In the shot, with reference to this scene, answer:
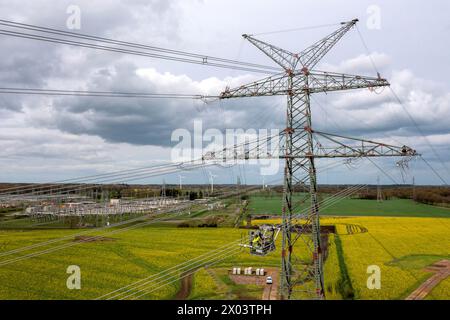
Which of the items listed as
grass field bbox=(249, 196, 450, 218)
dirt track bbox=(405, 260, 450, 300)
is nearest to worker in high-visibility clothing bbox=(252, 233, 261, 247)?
dirt track bbox=(405, 260, 450, 300)

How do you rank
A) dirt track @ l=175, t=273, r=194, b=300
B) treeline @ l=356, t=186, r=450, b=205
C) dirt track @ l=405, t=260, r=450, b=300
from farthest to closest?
treeline @ l=356, t=186, r=450, b=205, dirt track @ l=175, t=273, r=194, b=300, dirt track @ l=405, t=260, r=450, b=300

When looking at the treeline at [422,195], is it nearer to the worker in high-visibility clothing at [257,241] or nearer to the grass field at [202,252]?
the grass field at [202,252]

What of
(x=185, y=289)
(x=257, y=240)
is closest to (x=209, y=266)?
(x=185, y=289)

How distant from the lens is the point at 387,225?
6988 cm

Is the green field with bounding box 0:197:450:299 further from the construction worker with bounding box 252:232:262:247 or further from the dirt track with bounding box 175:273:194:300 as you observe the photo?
the construction worker with bounding box 252:232:262:247

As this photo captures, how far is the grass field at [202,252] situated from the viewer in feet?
111

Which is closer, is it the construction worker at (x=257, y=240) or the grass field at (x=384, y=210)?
the construction worker at (x=257, y=240)

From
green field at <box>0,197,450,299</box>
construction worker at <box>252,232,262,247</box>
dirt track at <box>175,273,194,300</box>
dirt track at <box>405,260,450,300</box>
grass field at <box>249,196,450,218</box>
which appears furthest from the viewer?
grass field at <box>249,196,450,218</box>

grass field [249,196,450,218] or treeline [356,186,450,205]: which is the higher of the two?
treeline [356,186,450,205]

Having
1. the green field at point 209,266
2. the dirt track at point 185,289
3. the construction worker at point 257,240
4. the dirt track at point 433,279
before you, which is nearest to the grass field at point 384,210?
the green field at point 209,266

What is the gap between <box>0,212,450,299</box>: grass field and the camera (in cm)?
3381
